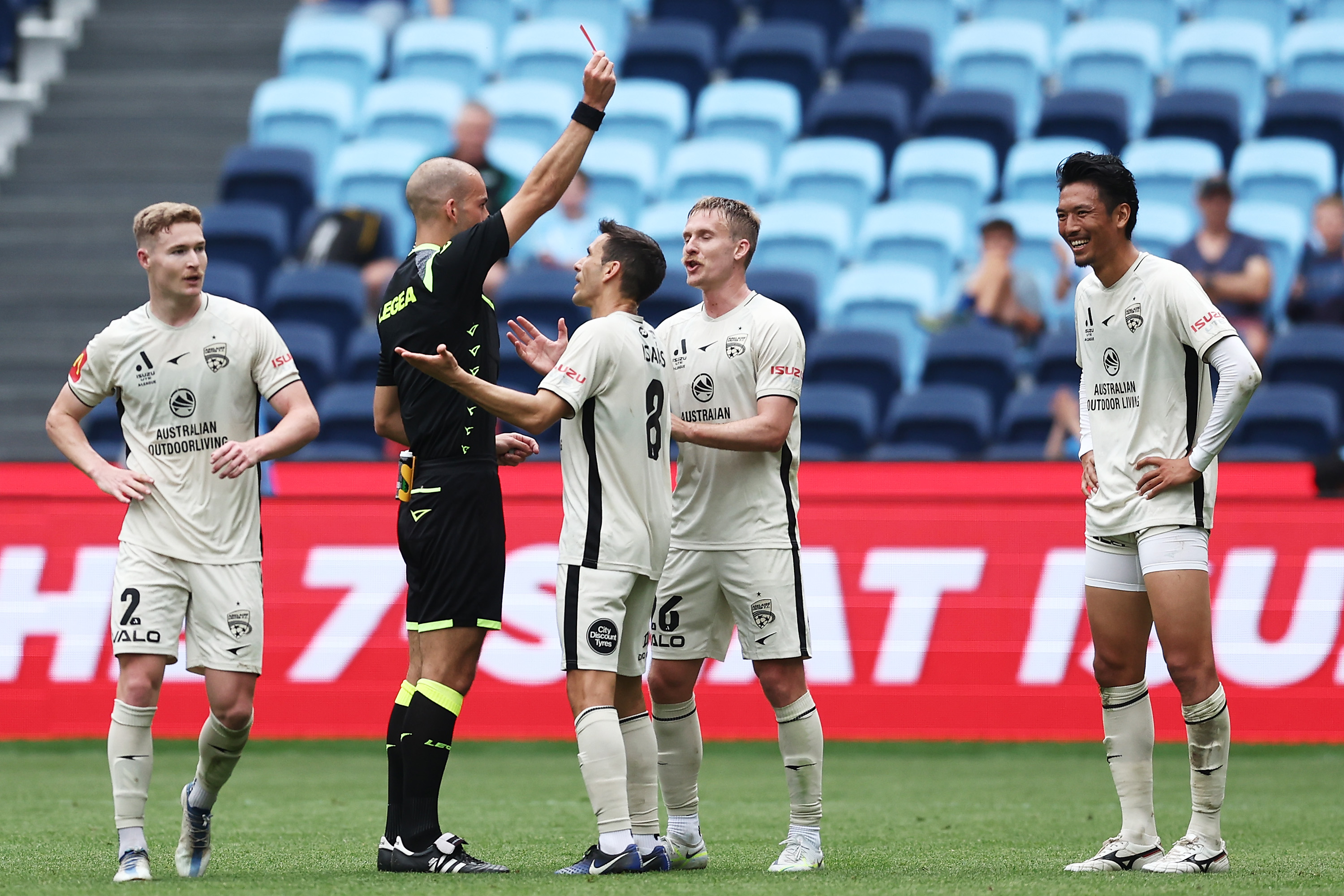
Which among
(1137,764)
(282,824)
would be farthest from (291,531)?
(1137,764)

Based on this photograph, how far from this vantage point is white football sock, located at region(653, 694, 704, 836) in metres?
6.49

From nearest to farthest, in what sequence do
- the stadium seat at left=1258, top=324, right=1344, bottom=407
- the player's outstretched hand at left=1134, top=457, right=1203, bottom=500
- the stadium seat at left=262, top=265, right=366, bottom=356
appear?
1. the player's outstretched hand at left=1134, top=457, right=1203, bottom=500
2. the stadium seat at left=1258, top=324, right=1344, bottom=407
3. the stadium seat at left=262, top=265, right=366, bottom=356

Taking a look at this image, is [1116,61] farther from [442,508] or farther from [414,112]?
[442,508]

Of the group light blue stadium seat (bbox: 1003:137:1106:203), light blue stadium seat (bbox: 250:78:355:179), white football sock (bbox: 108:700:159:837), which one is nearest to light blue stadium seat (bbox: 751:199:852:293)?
light blue stadium seat (bbox: 1003:137:1106:203)

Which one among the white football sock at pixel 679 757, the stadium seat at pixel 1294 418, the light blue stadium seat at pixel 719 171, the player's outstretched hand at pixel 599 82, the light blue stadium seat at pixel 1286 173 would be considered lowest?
the white football sock at pixel 679 757

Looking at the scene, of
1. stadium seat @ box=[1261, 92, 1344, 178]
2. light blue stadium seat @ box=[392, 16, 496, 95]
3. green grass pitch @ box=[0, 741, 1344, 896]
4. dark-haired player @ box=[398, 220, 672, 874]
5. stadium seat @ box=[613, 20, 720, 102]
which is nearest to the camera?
green grass pitch @ box=[0, 741, 1344, 896]

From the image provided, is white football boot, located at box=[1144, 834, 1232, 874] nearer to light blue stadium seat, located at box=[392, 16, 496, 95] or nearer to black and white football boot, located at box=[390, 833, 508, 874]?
black and white football boot, located at box=[390, 833, 508, 874]

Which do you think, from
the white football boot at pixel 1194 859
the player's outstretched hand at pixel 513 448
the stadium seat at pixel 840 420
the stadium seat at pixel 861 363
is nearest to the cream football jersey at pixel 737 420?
the player's outstretched hand at pixel 513 448

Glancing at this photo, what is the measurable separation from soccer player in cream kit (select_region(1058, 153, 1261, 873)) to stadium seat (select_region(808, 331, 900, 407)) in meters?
6.46

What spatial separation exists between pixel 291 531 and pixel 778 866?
5117 millimetres

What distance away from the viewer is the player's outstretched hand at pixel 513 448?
635cm

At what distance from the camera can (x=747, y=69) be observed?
16.7m

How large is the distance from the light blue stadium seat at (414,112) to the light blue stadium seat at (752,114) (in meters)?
2.33

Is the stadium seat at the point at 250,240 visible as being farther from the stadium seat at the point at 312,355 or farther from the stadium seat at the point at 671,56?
the stadium seat at the point at 671,56
